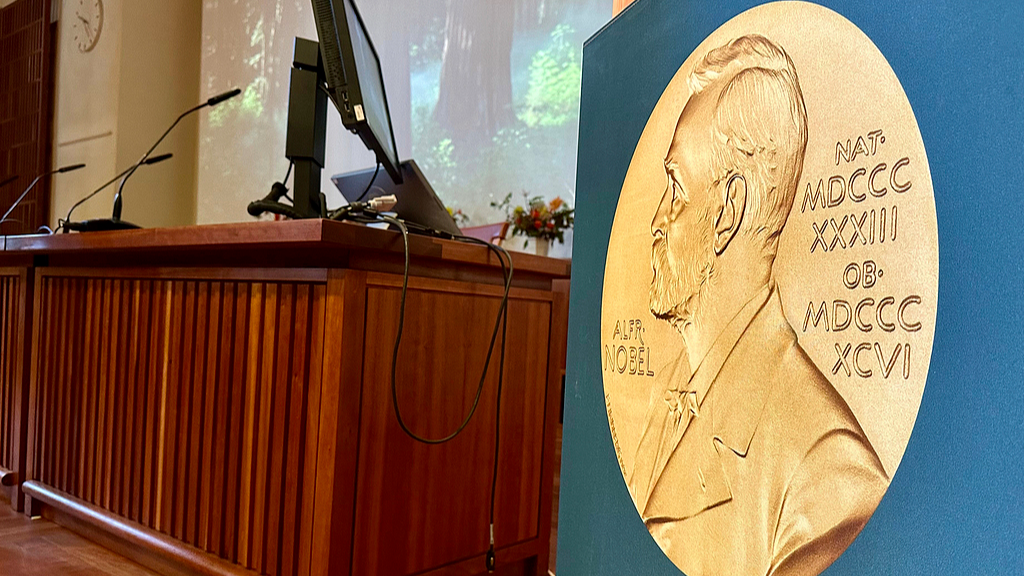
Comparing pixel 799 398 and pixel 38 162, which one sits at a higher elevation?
pixel 38 162

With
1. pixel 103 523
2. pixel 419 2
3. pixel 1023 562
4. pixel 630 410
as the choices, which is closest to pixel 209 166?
pixel 419 2

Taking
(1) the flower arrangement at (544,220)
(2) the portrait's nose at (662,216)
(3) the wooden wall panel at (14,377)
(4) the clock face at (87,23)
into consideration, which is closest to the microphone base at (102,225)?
(3) the wooden wall panel at (14,377)

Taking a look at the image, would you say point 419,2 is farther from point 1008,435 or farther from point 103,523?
point 1008,435

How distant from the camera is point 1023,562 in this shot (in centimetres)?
40

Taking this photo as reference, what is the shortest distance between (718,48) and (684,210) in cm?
15

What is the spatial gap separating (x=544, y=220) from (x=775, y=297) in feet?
11.7

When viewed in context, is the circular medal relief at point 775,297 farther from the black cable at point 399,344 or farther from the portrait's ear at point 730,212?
the black cable at point 399,344

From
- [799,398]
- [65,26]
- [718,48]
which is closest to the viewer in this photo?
[799,398]

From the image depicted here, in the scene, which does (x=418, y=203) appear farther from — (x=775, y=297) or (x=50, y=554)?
(x=775, y=297)

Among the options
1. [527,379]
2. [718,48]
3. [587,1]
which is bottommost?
[527,379]

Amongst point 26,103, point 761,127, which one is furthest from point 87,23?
point 761,127

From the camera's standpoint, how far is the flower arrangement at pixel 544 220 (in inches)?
161

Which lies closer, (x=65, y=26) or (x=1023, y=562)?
(x=1023, y=562)

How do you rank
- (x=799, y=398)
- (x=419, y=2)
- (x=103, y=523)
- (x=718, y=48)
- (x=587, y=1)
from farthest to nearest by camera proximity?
(x=419, y=2) < (x=587, y=1) < (x=103, y=523) < (x=718, y=48) < (x=799, y=398)
